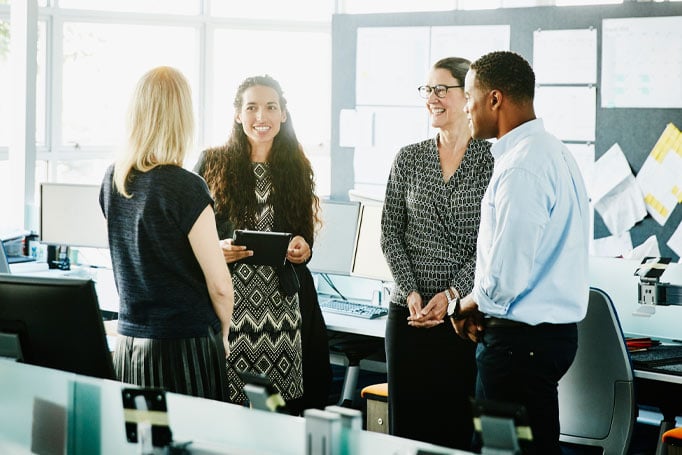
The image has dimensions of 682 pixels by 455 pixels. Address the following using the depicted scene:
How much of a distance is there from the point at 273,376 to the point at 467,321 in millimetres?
745

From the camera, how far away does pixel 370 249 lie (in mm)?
4184

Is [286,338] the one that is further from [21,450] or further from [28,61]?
[28,61]

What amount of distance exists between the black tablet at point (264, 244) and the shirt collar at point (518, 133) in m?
0.74

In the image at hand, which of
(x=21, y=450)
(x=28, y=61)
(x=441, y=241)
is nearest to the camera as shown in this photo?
(x=21, y=450)

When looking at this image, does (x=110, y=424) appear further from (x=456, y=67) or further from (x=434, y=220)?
(x=456, y=67)

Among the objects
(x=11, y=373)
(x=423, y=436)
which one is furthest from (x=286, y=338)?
(x=11, y=373)

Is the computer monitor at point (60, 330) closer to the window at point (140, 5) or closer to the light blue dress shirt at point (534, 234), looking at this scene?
the light blue dress shirt at point (534, 234)

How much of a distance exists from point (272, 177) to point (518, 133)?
36.3 inches

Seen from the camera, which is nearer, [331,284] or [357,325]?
[357,325]

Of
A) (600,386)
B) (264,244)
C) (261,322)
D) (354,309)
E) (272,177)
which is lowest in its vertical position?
(600,386)

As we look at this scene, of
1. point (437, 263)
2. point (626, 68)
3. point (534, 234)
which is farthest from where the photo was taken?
point (626, 68)

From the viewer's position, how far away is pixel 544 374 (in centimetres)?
221

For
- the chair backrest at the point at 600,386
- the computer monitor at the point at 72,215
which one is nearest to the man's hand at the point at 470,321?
the chair backrest at the point at 600,386

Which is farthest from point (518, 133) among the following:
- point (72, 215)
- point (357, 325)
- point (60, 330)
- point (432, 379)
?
point (72, 215)
